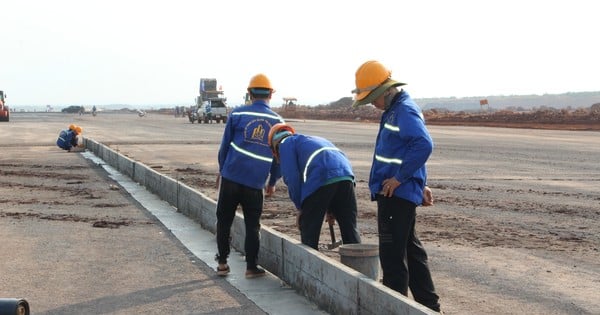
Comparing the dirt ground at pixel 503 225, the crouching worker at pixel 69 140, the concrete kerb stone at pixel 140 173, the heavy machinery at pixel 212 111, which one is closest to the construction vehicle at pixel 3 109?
the heavy machinery at pixel 212 111

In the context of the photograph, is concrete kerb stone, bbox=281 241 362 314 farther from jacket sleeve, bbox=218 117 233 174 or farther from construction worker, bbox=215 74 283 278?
jacket sleeve, bbox=218 117 233 174

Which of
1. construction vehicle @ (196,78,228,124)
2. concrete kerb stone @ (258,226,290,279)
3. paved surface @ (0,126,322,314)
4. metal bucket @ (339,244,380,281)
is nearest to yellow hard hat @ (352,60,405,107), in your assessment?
metal bucket @ (339,244,380,281)

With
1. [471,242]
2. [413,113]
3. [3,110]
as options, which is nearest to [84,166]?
[471,242]

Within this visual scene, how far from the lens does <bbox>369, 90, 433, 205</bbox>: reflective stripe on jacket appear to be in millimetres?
5637

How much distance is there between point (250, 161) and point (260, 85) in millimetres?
736

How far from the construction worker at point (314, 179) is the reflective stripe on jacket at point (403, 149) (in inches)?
47.2

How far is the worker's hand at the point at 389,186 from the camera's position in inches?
224

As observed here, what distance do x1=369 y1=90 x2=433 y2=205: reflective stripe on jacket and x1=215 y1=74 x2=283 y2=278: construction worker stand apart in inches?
79.7

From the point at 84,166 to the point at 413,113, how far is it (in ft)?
60.1

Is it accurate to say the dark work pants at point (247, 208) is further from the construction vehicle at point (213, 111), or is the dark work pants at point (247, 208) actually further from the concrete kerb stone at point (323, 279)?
the construction vehicle at point (213, 111)

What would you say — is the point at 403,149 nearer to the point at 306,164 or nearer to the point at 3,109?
the point at 306,164

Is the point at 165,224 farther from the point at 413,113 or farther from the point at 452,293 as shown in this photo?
the point at 413,113

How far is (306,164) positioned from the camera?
720 cm

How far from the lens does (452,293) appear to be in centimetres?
743
